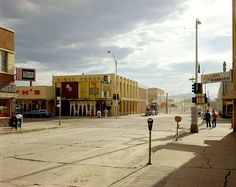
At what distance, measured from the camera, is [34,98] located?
71.8m

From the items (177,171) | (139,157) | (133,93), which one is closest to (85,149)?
(139,157)

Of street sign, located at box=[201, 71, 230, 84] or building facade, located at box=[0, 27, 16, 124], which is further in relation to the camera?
street sign, located at box=[201, 71, 230, 84]

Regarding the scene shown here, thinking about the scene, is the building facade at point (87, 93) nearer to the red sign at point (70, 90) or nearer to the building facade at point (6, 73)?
the red sign at point (70, 90)

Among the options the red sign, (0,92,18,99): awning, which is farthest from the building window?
the red sign

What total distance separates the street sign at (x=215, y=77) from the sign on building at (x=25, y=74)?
15.8 meters

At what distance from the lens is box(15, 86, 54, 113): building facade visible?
71.1m

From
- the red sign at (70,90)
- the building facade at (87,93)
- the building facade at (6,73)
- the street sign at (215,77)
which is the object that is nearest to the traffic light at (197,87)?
the street sign at (215,77)

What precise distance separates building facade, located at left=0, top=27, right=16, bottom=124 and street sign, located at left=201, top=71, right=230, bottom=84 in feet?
57.3

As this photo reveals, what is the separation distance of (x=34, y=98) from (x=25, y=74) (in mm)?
37595

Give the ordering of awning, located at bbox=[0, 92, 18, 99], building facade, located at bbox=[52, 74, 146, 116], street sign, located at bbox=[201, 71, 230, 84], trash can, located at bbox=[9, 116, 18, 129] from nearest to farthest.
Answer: trash can, located at bbox=[9, 116, 18, 129] < awning, located at bbox=[0, 92, 18, 99] < street sign, located at bbox=[201, 71, 230, 84] < building facade, located at bbox=[52, 74, 146, 116]

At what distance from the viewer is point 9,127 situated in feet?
108

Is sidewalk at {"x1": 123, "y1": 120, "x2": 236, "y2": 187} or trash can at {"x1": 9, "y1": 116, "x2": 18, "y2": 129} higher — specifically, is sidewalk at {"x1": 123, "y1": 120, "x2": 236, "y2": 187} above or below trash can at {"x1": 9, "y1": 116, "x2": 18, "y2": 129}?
below

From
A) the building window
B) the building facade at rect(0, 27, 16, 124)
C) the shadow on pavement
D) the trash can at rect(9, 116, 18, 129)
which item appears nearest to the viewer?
the shadow on pavement

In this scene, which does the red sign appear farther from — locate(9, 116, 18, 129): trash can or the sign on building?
locate(9, 116, 18, 129): trash can
